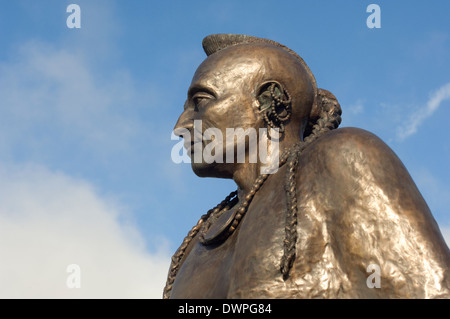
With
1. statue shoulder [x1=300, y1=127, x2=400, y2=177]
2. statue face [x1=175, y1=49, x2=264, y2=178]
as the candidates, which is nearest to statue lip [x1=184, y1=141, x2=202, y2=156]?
statue face [x1=175, y1=49, x2=264, y2=178]

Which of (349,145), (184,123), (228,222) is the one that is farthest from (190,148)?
(349,145)

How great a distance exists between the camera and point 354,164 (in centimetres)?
596

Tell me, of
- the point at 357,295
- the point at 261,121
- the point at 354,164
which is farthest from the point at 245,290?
the point at 261,121

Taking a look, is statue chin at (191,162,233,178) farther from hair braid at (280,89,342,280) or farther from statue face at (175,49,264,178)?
hair braid at (280,89,342,280)

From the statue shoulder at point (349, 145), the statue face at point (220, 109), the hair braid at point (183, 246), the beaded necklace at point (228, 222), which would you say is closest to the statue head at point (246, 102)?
the statue face at point (220, 109)

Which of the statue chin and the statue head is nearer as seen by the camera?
the statue head

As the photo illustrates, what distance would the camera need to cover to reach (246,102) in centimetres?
696

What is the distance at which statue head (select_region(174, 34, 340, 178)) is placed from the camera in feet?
22.8

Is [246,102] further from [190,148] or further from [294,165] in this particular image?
[294,165]

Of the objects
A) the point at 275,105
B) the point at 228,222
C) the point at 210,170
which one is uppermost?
the point at 275,105

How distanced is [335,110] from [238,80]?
104cm

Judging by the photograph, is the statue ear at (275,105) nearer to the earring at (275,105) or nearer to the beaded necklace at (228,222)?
the earring at (275,105)

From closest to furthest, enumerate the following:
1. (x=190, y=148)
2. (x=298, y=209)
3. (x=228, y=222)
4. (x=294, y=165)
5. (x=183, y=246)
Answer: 1. (x=298, y=209)
2. (x=294, y=165)
3. (x=228, y=222)
4. (x=190, y=148)
5. (x=183, y=246)

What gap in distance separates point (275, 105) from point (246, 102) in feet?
0.89
